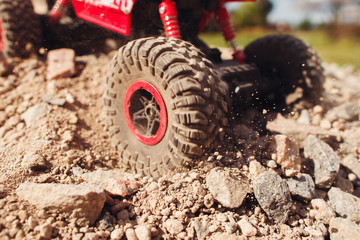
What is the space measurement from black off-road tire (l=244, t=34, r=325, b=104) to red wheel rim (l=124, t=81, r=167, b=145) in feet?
4.76

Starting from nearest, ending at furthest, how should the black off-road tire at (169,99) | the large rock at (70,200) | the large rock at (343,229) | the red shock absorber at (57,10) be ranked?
the large rock at (70,200) < the large rock at (343,229) < the black off-road tire at (169,99) < the red shock absorber at (57,10)

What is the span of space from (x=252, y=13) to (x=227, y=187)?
27.4 metres

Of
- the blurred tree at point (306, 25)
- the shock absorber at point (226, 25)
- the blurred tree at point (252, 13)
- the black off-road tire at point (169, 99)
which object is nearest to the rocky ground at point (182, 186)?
the black off-road tire at point (169, 99)

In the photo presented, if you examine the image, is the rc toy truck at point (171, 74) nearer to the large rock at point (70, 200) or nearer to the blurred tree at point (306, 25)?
the large rock at point (70, 200)

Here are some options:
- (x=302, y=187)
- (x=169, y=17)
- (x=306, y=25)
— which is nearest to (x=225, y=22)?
(x=169, y=17)

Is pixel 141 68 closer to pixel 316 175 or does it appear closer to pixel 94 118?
pixel 94 118

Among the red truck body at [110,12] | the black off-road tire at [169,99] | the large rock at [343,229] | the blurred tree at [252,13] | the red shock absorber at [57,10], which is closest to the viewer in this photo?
the large rock at [343,229]

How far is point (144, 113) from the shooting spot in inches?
96.7

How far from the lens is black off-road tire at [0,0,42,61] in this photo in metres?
3.79

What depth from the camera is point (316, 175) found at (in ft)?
7.74

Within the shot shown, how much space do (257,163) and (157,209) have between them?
2.54 feet

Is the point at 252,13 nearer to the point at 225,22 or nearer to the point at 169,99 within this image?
the point at 225,22

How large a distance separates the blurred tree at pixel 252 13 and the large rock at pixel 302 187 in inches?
1005

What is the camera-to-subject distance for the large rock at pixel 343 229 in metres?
1.89
